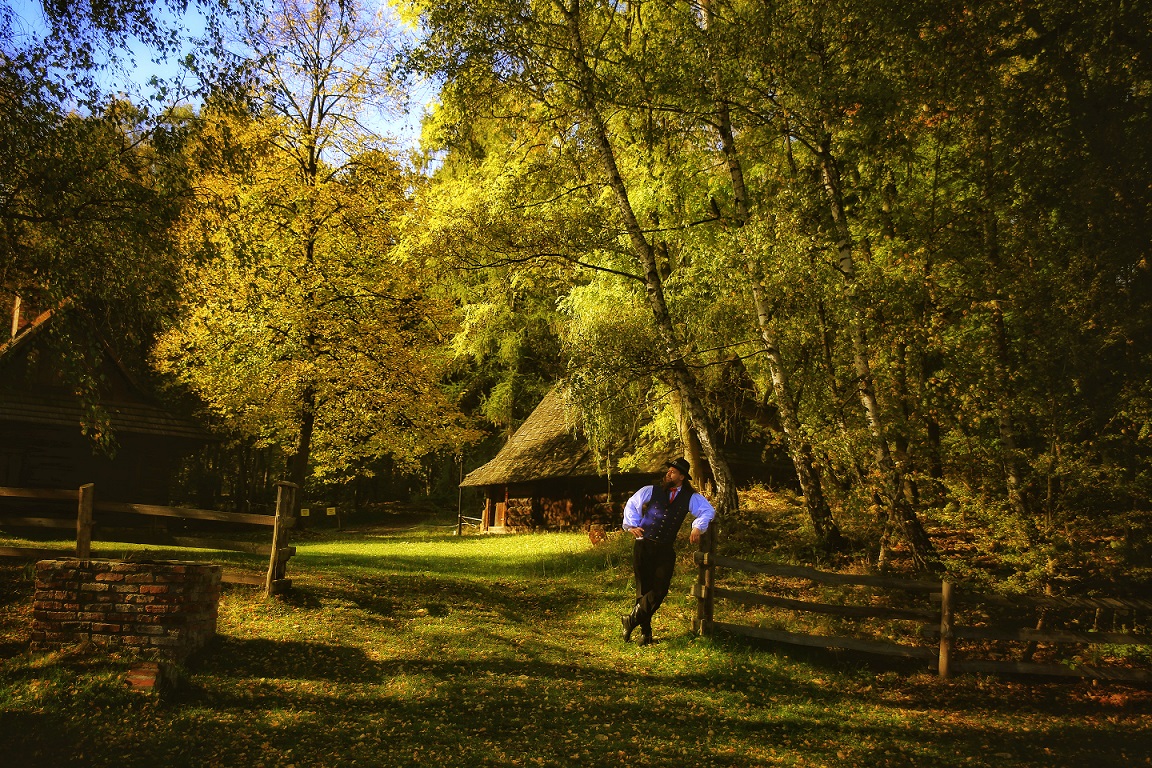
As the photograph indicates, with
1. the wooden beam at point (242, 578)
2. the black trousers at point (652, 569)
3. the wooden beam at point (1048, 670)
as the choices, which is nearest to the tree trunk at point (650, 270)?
the black trousers at point (652, 569)

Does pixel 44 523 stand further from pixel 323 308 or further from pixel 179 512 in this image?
pixel 323 308

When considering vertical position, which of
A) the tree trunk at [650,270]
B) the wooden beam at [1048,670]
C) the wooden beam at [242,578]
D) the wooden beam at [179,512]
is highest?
the tree trunk at [650,270]

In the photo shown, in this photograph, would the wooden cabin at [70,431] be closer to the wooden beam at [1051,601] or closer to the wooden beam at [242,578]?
the wooden beam at [242,578]

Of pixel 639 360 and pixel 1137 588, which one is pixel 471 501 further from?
pixel 1137 588

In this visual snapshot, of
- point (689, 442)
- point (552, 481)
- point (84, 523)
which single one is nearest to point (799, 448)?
point (689, 442)

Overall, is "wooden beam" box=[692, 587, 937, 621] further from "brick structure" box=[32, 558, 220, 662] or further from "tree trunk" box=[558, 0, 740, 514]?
"brick structure" box=[32, 558, 220, 662]

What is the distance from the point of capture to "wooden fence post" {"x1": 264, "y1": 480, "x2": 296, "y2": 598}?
35.3 feet

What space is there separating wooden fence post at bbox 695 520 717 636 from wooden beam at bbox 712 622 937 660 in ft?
0.42

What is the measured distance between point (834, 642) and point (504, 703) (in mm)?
3950

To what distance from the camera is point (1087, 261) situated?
8.26 metres

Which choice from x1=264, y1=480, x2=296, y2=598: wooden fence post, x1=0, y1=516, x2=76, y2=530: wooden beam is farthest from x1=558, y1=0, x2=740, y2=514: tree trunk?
x1=0, y1=516, x2=76, y2=530: wooden beam

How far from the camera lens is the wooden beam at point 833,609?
9.00 meters

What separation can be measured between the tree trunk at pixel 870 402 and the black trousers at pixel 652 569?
4019 mm

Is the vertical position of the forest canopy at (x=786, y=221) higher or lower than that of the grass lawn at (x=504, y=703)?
higher
